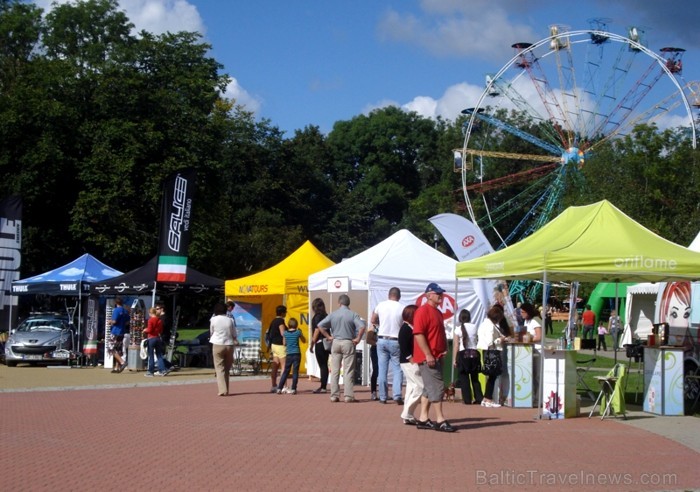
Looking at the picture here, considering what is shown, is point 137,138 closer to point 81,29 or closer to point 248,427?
point 81,29

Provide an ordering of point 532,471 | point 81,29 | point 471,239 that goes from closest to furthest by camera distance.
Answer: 1. point 532,471
2. point 471,239
3. point 81,29

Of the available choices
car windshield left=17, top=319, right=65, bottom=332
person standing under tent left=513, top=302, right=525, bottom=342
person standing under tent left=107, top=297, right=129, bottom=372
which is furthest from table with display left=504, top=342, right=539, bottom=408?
car windshield left=17, top=319, right=65, bottom=332

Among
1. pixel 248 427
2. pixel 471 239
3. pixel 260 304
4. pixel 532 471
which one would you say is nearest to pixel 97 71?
pixel 260 304

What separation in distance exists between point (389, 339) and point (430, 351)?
3681mm

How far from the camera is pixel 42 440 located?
37.6 ft

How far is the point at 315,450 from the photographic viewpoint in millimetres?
10711

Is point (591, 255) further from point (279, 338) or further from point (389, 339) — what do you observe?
point (279, 338)

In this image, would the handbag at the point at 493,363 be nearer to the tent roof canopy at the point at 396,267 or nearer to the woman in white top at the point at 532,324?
the woman in white top at the point at 532,324

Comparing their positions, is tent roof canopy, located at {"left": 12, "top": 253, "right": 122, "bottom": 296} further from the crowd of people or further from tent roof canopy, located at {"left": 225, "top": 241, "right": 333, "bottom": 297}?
the crowd of people

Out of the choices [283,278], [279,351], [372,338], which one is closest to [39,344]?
[283,278]

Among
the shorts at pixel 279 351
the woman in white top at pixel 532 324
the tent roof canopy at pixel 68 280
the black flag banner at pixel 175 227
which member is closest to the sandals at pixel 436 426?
the woman in white top at pixel 532 324

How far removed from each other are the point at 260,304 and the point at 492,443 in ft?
50.1

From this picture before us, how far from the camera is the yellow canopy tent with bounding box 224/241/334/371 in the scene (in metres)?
23.2

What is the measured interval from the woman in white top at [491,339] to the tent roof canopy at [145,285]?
35.4 feet
